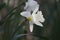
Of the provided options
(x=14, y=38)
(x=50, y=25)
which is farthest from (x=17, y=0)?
(x=14, y=38)

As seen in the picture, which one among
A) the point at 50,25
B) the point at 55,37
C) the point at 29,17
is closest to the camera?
the point at 29,17

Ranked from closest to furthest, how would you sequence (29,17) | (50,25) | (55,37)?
(29,17) < (55,37) < (50,25)

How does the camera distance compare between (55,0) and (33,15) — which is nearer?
(33,15)

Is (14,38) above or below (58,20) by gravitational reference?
below

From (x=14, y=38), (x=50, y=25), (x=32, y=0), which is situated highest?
(x=50, y=25)

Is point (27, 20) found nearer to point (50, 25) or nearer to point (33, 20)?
point (33, 20)

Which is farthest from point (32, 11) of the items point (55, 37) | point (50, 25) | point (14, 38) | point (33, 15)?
point (50, 25)

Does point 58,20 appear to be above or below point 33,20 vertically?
above

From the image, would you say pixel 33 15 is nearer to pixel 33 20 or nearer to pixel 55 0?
pixel 33 20

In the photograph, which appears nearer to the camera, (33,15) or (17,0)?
(33,15)
